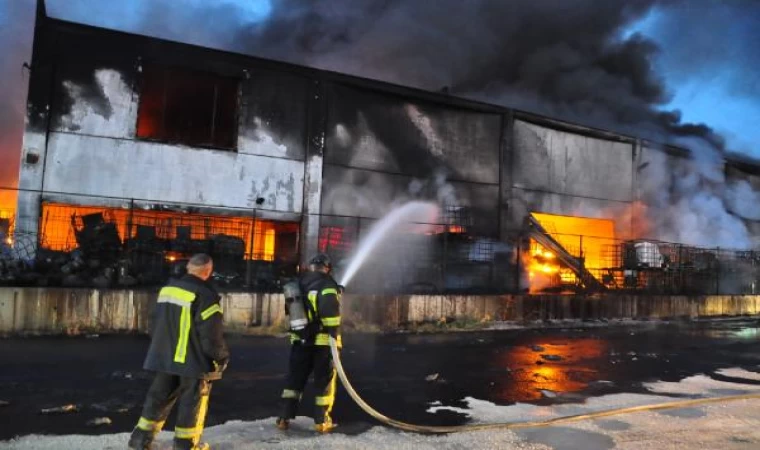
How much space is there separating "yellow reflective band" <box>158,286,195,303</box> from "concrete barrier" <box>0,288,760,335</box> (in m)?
7.63

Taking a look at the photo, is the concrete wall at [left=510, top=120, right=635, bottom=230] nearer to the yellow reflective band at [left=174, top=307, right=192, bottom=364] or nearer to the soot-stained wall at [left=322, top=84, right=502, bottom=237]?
the soot-stained wall at [left=322, top=84, right=502, bottom=237]

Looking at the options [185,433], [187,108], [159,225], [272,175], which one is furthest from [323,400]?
[187,108]

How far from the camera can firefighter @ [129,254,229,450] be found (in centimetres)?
393

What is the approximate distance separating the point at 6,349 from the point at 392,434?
7.00 metres

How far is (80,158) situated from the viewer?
1431cm

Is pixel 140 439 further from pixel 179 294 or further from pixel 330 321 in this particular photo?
pixel 330 321

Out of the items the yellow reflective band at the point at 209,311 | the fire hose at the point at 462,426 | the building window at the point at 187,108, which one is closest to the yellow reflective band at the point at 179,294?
the yellow reflective band at the point at 209,311

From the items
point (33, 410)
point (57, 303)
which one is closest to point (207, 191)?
point (57, 303)

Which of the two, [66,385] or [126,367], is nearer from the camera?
[66,385]

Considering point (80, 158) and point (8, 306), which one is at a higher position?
point (80, 158)

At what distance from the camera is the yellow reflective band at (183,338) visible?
3930 millimetres

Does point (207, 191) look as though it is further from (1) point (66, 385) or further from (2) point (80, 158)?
(1) point (66, 385)

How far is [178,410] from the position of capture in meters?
4.05

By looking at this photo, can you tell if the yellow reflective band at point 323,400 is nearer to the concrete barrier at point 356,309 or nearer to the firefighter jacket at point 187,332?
the firefighter jacket at point 187,332
